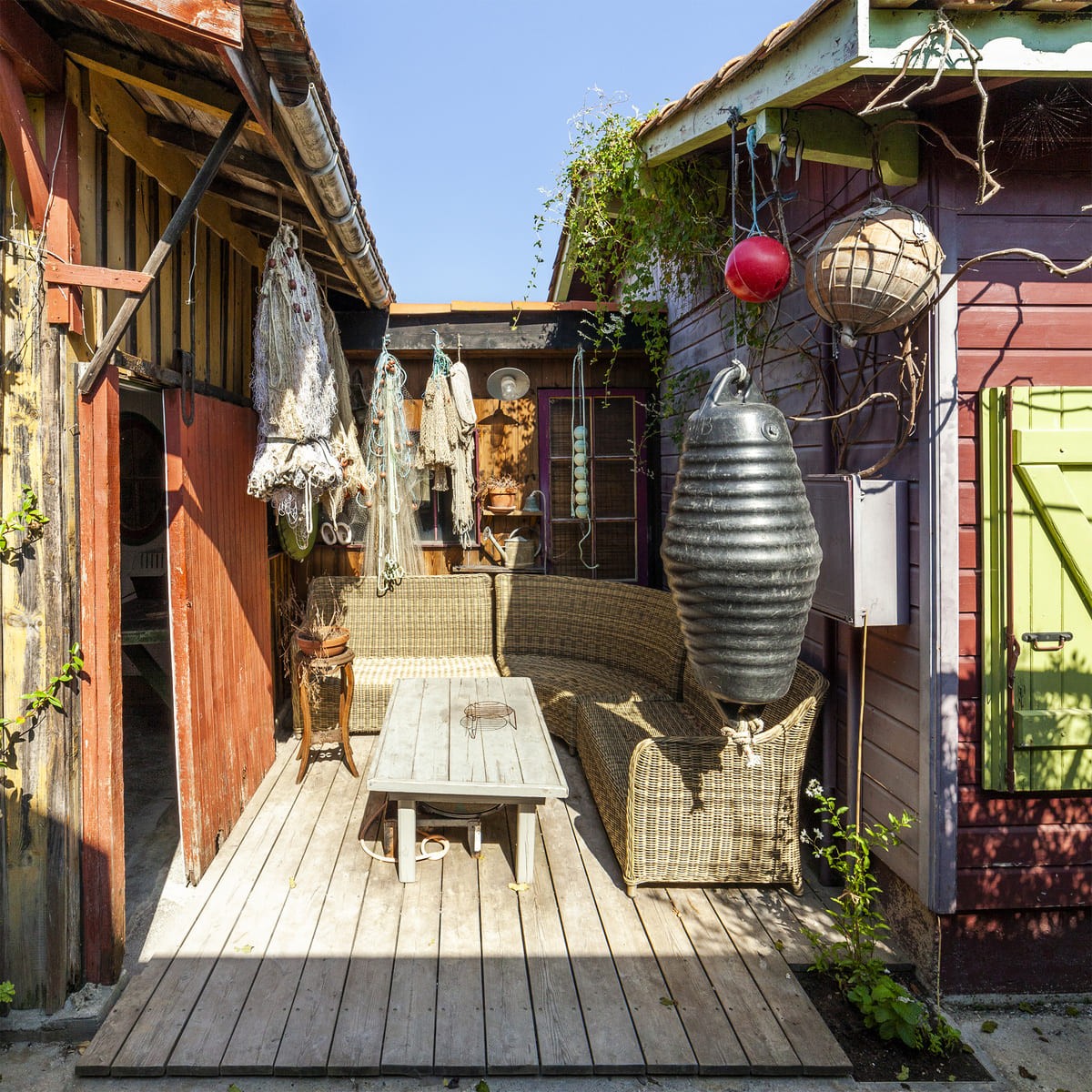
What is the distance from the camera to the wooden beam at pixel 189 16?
6.68 ft

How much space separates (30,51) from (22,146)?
0.28 meters

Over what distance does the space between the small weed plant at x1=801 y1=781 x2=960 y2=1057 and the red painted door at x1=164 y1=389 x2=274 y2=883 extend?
2636mm

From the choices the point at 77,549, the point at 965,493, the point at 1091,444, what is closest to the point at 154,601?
the point at 77,549

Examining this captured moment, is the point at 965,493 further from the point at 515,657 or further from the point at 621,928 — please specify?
the point at 515,657

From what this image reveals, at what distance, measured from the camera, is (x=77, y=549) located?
104 inches

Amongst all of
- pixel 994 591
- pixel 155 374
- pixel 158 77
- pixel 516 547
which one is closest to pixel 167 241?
pixel 158 77

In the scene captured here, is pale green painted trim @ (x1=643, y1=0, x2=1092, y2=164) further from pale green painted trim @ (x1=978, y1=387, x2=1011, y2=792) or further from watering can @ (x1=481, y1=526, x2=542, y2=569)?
watering can @ (x1=481, y1=526, x2=542, y2=569)

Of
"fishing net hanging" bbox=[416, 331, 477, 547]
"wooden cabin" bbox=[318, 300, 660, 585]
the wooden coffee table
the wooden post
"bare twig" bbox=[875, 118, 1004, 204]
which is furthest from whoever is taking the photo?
"wooden cabin" bbox=[318, 300, 660, 585]

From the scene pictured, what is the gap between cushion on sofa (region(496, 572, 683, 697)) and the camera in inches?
200

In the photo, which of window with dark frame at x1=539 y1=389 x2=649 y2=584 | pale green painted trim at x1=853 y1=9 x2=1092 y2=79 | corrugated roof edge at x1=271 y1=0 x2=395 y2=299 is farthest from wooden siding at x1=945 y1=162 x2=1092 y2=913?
window with dark frame at x1=539 y1=389 x2=649 y2=584

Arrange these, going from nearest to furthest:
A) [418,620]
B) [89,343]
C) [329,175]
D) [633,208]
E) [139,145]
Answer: [89,343]
[329,175]
[139,145]
[633,208]
[418,620]

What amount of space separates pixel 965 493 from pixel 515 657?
350 centimetres

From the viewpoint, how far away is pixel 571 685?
5023mm

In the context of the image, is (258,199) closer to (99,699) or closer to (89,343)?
(89,343)
